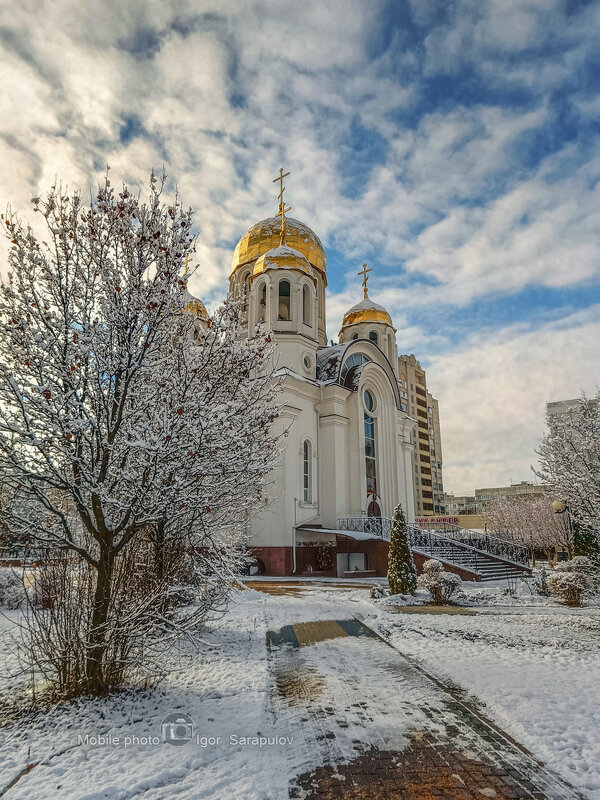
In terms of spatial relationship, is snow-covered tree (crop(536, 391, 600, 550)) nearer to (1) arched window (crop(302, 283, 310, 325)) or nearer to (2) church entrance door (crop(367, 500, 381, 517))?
(2) church entrance door (crop(367, 500, 381, 517))

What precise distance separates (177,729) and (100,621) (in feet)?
4.38

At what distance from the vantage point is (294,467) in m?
22.3

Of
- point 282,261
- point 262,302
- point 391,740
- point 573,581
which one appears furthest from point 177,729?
point 282,261

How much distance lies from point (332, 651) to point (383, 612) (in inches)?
158

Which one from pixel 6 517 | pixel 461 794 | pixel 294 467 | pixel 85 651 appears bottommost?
pixel 461 794

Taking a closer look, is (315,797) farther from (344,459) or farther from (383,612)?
(344,459)

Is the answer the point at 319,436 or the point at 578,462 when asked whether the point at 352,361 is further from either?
the point at 578,462

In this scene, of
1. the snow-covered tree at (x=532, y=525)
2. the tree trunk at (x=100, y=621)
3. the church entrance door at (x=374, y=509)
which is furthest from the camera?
the snow-covered tree at (x=532, y=525)

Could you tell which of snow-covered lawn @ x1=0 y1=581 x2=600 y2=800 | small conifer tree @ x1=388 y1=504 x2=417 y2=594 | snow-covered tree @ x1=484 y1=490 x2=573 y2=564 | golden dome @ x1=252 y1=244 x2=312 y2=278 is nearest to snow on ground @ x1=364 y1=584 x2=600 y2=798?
snow-covered lawn @ x1=0 y1=581 x2=600 y2=800

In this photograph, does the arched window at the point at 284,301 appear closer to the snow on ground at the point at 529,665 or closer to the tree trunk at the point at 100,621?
the snow on ground at the point at 529,665

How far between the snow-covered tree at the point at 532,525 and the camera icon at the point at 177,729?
1366 inches

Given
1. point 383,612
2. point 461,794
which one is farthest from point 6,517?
point 383,612

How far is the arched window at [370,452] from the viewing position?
25953 millimetres

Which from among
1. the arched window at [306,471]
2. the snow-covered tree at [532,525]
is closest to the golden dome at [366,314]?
the arched window at [306,471]
